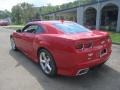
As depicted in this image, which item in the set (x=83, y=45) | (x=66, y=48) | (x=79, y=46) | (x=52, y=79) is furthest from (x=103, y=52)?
(x=52, y=79)

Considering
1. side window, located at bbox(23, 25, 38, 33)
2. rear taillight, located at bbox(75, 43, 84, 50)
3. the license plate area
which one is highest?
side window, located at bbox(23, 25, 38, 33)

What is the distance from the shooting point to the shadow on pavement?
165 inches

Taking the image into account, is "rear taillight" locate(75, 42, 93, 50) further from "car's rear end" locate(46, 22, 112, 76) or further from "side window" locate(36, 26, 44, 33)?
"side window" locate(36, 26, 44, 33)

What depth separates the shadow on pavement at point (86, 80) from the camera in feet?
13.7

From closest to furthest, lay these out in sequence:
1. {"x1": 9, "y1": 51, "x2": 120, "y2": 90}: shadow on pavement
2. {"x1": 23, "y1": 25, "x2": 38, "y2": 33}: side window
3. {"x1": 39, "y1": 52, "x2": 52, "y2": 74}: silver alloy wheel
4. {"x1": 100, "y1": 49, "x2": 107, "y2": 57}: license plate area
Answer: {"x1": 9, "y1": 51, "x2": 120, "y2": 90}: shadow on pavement
{"x1": 100, "y1": 49, "x2": 107, "y2": 57}: license plate area
{"x1": 39, "y1": 52, "x2": 52, "y2": 74}: silver alloy wheel
{"x1": 23, "y1": 25, "x2": 38, "y2": 33}: side window

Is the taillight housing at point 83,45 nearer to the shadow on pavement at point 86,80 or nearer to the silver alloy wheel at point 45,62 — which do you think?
the shadow on pavement at point 86,80

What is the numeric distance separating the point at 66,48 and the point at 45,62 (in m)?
1.12

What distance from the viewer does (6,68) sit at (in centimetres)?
559

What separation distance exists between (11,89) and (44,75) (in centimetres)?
110

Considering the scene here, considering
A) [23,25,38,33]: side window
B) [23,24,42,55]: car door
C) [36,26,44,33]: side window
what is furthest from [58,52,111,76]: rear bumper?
[23,25,38,33]: side window

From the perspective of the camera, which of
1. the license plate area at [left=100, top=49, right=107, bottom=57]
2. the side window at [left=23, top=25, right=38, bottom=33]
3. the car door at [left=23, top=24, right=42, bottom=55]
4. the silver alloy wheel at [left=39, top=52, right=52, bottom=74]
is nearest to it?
the license plate area at [left=100, top=49, right=107, bottom=57]

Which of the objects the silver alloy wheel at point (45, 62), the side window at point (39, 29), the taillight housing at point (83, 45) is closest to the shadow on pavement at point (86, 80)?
the silver alloy wheel at point (45, 62)

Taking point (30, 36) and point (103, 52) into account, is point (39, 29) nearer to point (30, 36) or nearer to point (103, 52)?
point (30, 36)

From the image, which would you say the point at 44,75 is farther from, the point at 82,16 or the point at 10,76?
the point at 82,16
